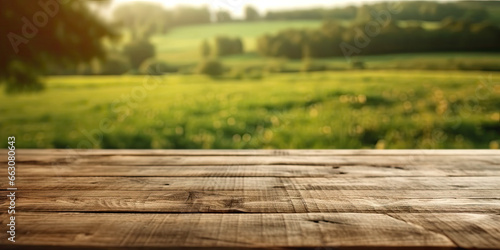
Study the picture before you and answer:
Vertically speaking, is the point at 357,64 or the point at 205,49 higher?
the point at 205,49

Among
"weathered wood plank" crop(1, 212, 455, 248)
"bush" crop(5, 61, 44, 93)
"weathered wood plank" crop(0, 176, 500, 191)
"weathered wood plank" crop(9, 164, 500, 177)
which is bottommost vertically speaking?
"weathered wood plank" crop(1, 212, 455, 248)

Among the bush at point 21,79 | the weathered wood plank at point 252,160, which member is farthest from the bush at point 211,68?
the weathered wood plank at point 252,160

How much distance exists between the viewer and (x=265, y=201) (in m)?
1.02

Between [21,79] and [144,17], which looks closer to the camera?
[21,79]

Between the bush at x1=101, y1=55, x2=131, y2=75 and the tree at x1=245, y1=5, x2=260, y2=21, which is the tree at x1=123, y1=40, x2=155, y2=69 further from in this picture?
the tree at x1=245, y1=5, x2=260, y2=21

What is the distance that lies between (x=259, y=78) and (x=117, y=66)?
7.61 ft

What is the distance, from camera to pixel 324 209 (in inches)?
37.4

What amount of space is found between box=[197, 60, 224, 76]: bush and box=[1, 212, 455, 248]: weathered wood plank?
632 centimetres

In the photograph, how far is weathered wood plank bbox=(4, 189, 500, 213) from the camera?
96cm

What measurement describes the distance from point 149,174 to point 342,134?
3.64 metres

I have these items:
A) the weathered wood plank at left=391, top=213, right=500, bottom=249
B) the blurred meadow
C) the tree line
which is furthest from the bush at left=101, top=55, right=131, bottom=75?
the weathered wood plank at left=391, top=213, right=500, bottom=249

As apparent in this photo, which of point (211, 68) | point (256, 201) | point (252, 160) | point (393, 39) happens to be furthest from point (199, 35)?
point (256, 201)

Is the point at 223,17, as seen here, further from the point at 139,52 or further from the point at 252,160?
the point at 252,160

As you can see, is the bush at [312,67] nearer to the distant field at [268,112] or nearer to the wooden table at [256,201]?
the distant field at [268,112]
